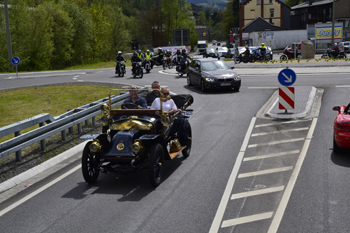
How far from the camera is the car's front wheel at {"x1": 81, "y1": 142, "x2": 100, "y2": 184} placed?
25.0 ft

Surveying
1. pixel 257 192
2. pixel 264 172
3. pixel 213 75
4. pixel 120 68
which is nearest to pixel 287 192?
pixel 257 192


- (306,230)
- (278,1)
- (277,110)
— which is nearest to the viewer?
(306,230)

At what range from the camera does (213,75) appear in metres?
20.0

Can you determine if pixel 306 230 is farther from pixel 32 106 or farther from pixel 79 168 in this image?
pixel 32 106

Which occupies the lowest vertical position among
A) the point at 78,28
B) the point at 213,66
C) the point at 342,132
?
the point at 342,132

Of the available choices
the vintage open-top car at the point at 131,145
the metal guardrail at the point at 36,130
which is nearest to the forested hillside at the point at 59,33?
the metal guardrail at the point at 36,130

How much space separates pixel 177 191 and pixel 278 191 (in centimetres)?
165

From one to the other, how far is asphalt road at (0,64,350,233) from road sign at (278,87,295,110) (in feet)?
7.82

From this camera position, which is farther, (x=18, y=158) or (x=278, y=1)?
(x=278, y=1)

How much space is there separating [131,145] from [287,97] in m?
7.84

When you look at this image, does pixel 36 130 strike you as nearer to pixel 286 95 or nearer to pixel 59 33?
pixel 286 95

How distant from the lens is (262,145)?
10.4 metres

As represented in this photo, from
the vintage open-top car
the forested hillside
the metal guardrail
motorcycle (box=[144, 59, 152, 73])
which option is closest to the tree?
the forested hillside

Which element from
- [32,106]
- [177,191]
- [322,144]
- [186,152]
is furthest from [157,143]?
[32,106]
